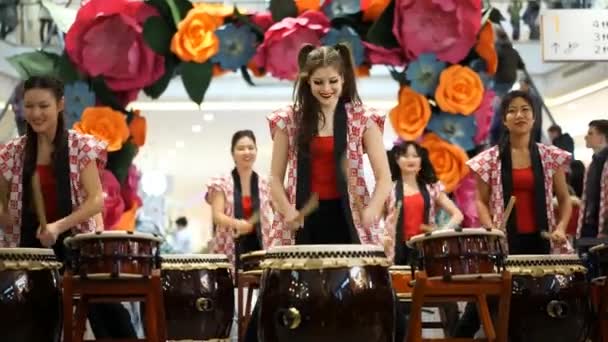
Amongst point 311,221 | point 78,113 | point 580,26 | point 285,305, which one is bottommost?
point 285,305

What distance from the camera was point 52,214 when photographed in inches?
137

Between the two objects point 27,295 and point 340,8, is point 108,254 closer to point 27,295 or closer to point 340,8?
point 27,295

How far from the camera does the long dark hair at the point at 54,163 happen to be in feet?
11.3

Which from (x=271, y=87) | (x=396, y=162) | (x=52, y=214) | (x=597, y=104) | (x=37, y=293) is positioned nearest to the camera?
(x=37, y=293)

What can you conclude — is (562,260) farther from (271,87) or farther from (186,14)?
(271,87)

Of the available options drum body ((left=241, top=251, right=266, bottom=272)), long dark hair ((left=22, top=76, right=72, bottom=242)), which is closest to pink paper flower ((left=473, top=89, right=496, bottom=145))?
drum body ((left=241, top=251, right=266, bottom=272))

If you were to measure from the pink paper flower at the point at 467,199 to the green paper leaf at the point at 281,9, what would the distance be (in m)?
1.25

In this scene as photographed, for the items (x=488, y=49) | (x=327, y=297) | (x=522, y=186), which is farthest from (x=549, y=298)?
(x=488, y=49)

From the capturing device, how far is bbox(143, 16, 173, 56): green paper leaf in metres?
5.17

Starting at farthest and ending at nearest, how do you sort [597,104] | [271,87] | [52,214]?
[271,87] < [597,104] < [52,214]

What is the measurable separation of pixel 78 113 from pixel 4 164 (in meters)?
1.77

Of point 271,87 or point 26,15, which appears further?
point 271,87

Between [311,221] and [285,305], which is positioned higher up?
[311,221]

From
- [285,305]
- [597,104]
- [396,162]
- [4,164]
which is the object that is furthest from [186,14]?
[597,104]
